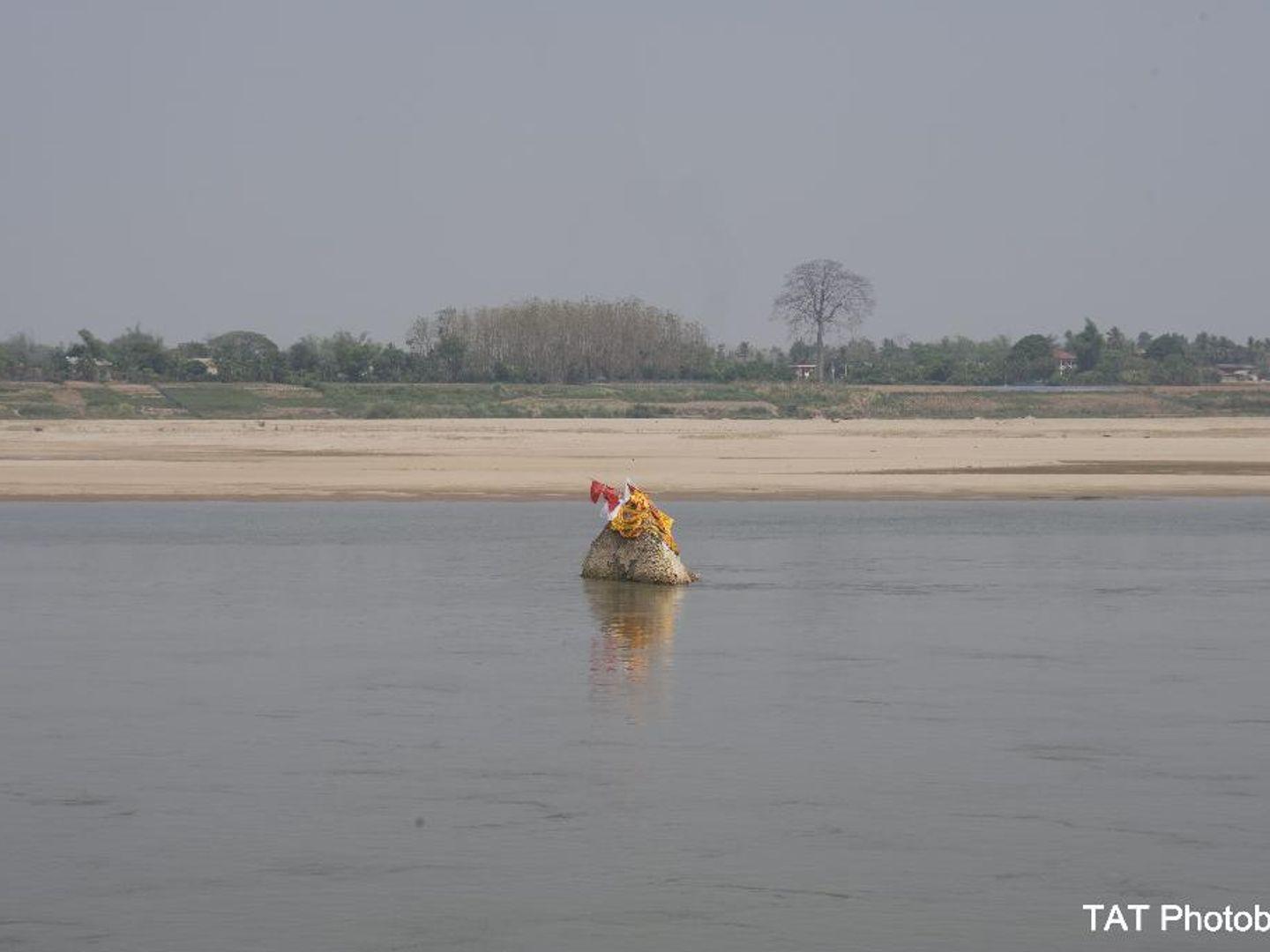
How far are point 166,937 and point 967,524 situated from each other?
82.6 ft

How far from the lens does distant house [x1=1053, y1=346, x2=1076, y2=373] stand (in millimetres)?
128188

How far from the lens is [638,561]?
23984 mm

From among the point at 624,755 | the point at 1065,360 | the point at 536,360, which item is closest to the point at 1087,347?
the point at 1065,360

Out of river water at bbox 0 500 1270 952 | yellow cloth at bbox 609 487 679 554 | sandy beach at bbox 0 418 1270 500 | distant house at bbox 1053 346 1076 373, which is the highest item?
distant house at bbox 1053 346 1076 373

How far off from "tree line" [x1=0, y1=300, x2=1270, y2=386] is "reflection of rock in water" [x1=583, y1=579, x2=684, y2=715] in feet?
228

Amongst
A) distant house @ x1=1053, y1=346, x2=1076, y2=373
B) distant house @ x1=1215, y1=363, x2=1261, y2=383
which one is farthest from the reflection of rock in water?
distant house @ x1=1053, y1=346, x2=1076, y2=373

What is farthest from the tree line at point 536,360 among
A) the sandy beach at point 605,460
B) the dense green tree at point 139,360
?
the sandy beach at point 605,460

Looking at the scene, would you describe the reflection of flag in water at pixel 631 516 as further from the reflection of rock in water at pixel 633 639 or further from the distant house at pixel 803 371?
the distant house at pixel 803 371

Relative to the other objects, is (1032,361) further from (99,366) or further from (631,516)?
(631,516)

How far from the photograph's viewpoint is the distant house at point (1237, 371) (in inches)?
5049

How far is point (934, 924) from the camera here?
9883mm

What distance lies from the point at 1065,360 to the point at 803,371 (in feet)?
69.3

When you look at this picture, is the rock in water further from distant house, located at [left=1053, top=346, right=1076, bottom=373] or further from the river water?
distant house, located at [left=1053, top=346, right=1076, bottom=373]

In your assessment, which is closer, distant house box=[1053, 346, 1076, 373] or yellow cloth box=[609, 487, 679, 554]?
yellow cloth box=[609, 487, 679, 554]
